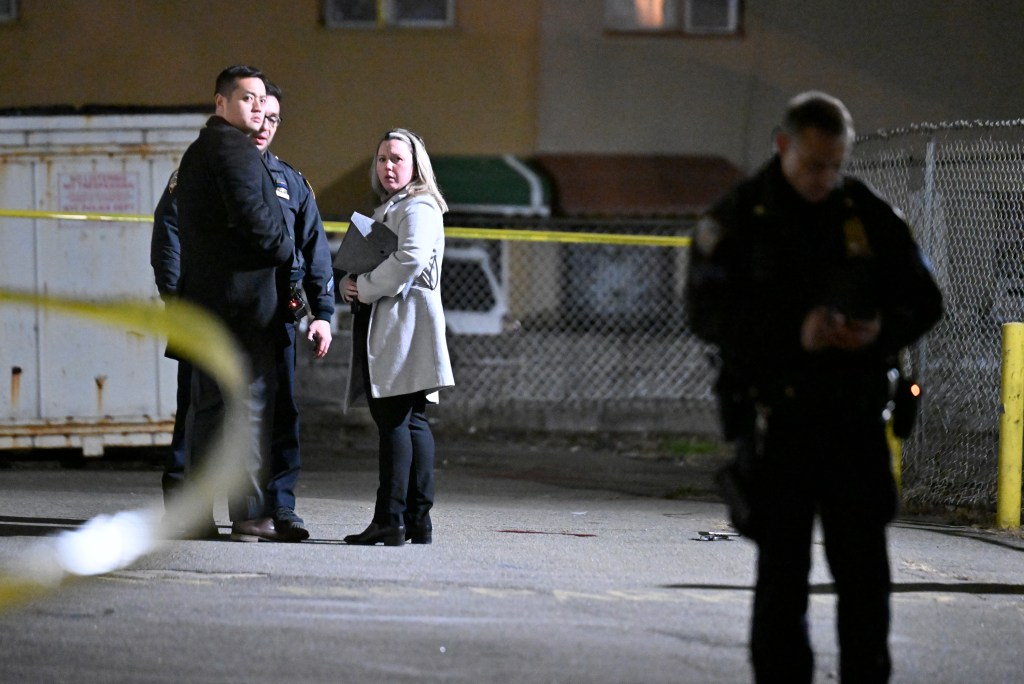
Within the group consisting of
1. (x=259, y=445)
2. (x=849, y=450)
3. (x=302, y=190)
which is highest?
(x=302, y=190)

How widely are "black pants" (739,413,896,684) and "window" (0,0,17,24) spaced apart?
19.0 metres

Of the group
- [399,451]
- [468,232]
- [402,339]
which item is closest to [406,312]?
[402,339]

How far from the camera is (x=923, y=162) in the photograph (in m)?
9.67

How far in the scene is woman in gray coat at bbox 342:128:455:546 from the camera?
720 centimetres

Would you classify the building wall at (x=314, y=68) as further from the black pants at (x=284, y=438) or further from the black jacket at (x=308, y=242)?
the black pants at (x=284, y=438)

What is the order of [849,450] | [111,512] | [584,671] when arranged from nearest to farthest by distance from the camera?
1. [849,450]
2. [584,671]
3. [111,512]

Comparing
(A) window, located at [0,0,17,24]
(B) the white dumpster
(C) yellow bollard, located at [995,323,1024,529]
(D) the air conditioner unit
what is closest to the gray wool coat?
(C) yellow bollard, located at [995,323,1024,529]

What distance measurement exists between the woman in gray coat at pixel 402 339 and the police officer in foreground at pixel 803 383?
9.95 feet

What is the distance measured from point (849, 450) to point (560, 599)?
2238 millimetres

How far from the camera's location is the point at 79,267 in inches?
443

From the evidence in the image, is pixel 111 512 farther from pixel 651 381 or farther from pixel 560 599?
pixel 651 381

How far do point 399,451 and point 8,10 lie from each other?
16.1 metres

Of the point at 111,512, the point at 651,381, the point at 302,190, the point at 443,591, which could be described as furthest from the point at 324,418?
the point at 443,591

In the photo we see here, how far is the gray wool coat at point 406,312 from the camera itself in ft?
23.6
